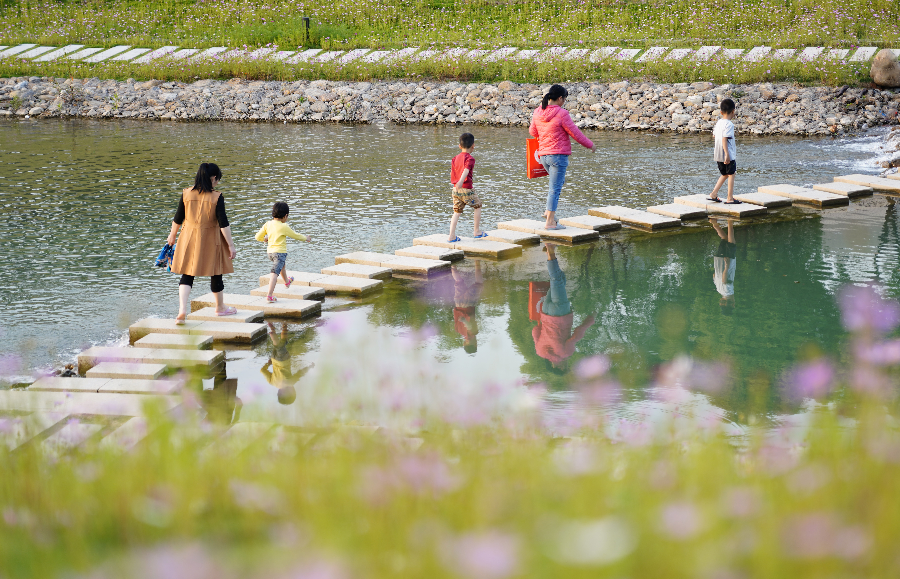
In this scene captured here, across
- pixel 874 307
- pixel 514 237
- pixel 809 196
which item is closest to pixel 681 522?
pixel 874 307

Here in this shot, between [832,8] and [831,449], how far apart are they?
26.9 meters

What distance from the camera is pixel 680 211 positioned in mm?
11000

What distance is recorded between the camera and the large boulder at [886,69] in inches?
797

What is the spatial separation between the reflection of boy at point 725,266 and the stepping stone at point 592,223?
124 cm

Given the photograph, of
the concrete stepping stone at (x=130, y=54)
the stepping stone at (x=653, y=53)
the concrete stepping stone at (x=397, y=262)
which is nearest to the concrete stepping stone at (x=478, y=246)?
the concrete stepping stone at (x=397, y=262)

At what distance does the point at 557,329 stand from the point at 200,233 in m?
3.02

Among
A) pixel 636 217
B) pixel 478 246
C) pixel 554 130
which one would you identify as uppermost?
pixel 554 130

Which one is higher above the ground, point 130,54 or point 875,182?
point 130,54

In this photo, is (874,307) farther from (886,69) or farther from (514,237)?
(886,69)

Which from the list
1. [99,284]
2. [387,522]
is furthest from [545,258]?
[387,522]

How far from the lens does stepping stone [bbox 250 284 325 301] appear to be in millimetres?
7926

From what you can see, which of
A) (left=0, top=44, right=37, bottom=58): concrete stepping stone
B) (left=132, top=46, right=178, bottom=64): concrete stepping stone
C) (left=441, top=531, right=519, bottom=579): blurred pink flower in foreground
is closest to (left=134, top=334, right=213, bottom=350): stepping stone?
(left=441, top=531, right=519, bottom=579): blurred pink flower in foreground

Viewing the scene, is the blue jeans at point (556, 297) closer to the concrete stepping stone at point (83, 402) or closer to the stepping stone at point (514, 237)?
the stepping stone at point (514, 237)

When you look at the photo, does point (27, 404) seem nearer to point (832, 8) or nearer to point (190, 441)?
point (190, 441)
